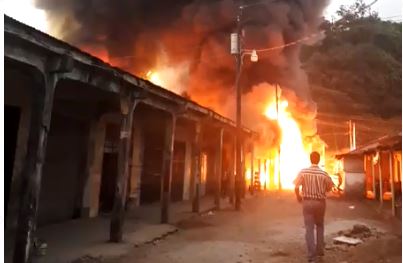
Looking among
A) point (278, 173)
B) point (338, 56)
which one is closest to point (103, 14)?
point (278, 173)

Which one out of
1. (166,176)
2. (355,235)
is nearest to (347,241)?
(355,235)

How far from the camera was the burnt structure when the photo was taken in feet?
16.1

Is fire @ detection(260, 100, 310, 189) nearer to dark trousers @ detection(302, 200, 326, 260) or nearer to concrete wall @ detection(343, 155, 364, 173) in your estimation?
concrete wall @ detection(343, 155, 364, 173)

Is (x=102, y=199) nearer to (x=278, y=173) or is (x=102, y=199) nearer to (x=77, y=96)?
(x=77, y=96)

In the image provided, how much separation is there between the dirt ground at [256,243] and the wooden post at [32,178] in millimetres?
1403

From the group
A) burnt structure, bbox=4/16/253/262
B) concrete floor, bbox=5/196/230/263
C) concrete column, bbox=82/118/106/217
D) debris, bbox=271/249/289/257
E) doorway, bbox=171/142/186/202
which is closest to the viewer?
burnt structure, bbox=4/16/253/262

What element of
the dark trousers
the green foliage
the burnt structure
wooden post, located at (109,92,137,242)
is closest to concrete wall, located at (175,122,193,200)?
the burnt structure

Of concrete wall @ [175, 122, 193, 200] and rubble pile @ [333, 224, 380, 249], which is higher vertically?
concrete wall @ [175, 122, 193, 200]

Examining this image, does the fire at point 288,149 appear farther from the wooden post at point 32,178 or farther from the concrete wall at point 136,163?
the wooden post at point 32,178

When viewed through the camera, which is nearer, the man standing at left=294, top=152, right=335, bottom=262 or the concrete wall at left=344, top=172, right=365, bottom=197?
the man standing at left=294, top=152, right=335, bottom=262

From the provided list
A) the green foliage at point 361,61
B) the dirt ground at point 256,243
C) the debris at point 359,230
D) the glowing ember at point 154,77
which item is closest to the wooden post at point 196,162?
the dirt ground at point 256,243

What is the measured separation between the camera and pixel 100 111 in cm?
999

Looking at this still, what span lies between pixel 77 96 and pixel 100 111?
4.64 ft

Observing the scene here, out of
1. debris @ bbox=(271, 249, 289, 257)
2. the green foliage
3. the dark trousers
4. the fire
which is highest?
the green foliage
